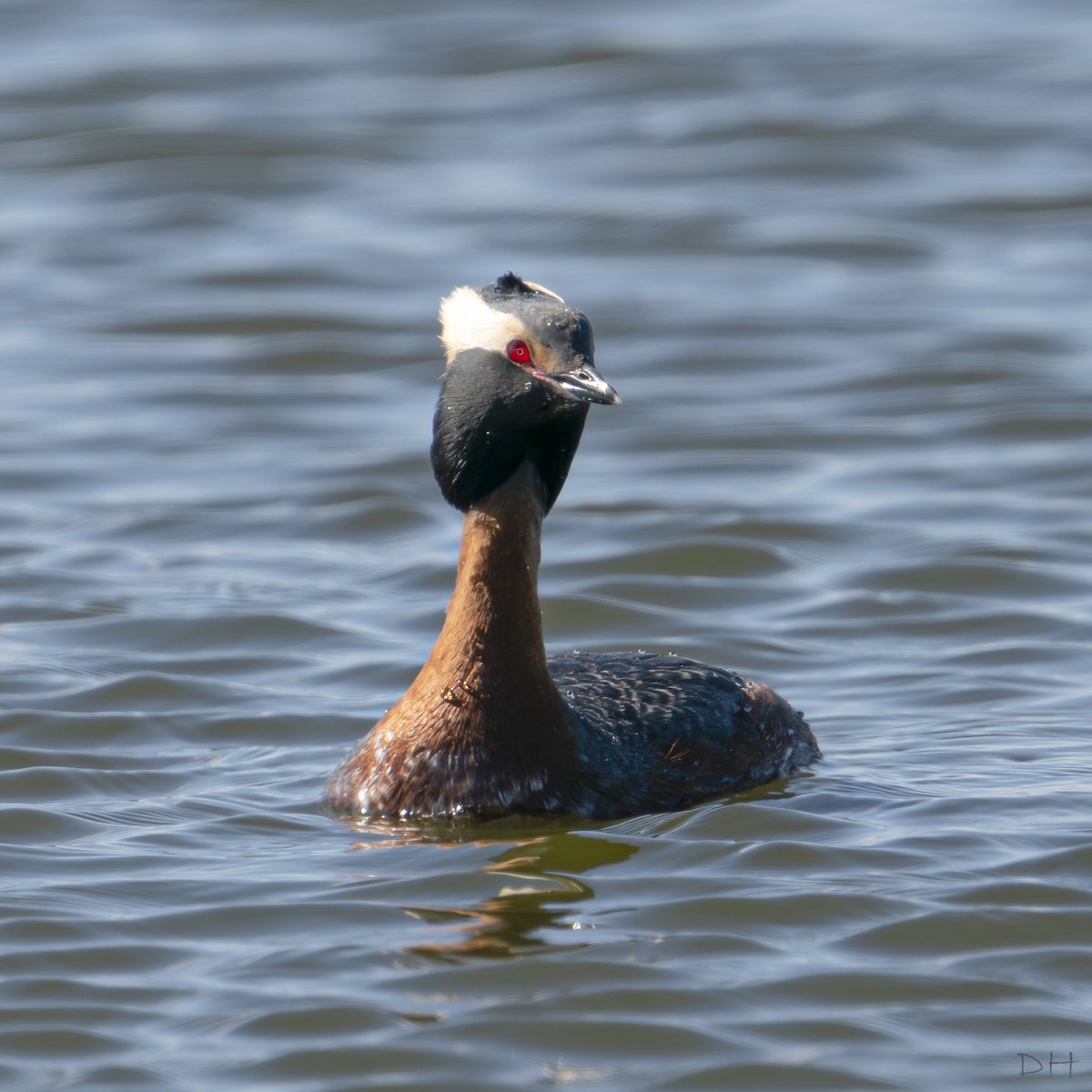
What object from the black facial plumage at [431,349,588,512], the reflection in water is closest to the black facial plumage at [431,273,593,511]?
the black facial plumage at [431,349,588,512]

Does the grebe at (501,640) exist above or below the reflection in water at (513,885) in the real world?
above

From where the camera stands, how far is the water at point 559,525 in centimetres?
744

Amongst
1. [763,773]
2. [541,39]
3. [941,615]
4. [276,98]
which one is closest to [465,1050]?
[763,773]

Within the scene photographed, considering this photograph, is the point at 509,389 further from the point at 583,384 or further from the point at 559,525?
the point at 559,525

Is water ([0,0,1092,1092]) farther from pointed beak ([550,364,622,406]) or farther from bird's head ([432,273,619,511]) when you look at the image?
pointed beak ([550,364,622,406])

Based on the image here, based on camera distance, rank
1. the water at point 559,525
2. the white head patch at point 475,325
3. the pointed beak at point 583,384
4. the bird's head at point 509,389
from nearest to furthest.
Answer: the water at point 559,525 → the pointed beak at point 583,384 → the bird's head at point 509,389 → the white head patch at point 475,325

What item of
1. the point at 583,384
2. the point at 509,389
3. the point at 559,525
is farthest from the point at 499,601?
the point at 559,525

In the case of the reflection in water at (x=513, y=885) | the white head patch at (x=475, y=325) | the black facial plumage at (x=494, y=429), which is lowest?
the reflection in water at (x=513, y=885)

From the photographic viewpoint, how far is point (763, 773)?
9.90 meters

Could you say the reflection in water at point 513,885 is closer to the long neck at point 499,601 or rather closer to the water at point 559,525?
the water at point 559,525

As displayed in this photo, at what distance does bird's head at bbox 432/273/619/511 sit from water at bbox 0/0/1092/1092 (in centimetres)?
148

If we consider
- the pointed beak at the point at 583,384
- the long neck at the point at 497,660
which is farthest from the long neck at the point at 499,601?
the pointed beak at the point at 583,384

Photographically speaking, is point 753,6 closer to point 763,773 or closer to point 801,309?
point 801,309

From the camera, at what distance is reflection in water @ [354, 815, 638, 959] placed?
25.7 feet
